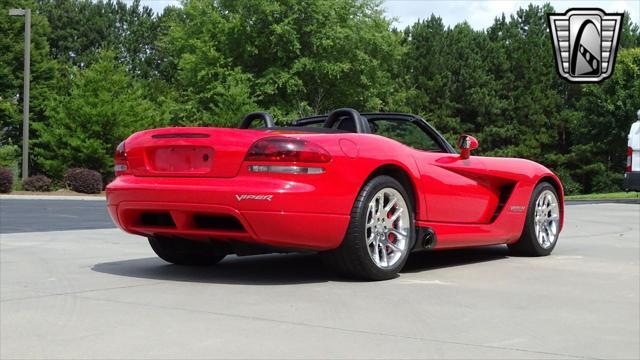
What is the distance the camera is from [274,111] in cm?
4909

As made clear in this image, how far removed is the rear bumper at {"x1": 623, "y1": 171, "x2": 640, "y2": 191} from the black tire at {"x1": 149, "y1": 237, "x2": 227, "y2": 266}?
12.7 metres

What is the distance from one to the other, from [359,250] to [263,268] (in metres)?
1.25

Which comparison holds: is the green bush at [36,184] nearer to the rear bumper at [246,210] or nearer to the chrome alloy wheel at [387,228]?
the rear bumper at [246,210]

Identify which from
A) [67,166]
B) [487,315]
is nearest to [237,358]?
[487,315]

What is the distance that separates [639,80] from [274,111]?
80.6 ft

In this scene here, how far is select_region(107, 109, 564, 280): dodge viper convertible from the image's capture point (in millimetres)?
5379

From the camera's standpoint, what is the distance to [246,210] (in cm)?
530

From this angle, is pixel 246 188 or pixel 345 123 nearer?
pixel 246 188

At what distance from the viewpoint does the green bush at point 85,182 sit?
1197 inches

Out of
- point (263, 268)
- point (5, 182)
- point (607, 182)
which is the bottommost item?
point (607, 182)

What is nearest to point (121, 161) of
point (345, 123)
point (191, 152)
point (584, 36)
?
point (191, 152)

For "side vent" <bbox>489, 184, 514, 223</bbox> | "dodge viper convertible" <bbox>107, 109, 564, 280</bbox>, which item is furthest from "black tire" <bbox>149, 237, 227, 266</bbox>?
"side vent" <bbox>489, 184, 514, 223</bbox>

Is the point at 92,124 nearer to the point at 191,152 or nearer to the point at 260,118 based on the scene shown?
the point at 260,118

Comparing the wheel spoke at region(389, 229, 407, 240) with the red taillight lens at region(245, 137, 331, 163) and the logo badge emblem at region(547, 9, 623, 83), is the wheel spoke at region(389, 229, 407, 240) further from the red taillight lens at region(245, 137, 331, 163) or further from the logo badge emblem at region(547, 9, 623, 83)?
the logo badge emblem at region(547, 9, 623, 83)
